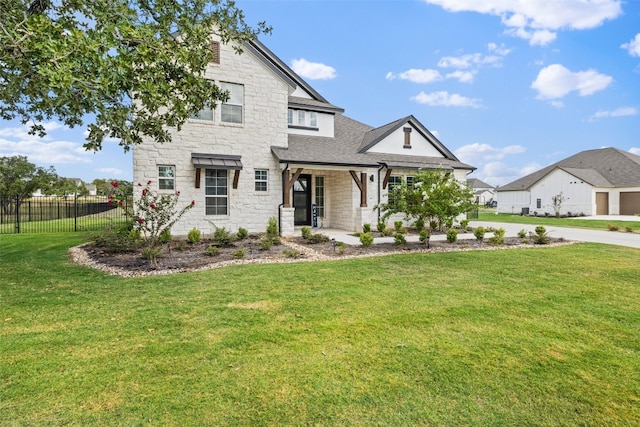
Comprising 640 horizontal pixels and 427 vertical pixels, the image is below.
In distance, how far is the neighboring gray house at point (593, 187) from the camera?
28891mm

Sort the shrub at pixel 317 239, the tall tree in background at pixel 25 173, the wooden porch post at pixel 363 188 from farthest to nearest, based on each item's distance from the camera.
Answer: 1. the tall tree in background at pixel 25 173
2. the wooden porch post at pixel 363 188
3. the shrub at pixel 317 239

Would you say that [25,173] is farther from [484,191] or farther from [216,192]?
[484,191]

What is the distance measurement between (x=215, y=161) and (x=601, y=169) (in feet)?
126

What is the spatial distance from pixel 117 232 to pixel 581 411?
1098cm

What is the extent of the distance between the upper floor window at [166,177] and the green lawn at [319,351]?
5860 mm

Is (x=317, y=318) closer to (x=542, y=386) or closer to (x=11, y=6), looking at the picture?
(x=542, y=386)

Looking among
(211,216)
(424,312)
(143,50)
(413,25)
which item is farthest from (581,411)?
(413,25)

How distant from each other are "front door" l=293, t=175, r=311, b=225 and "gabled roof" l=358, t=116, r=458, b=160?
3.19 metres

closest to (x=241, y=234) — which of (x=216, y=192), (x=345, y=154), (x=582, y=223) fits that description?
(x=216, y=192)

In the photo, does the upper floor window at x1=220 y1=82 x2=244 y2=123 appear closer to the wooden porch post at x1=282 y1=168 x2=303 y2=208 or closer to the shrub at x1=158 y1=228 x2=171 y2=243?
the wooden porch post at x1=282 y1=168 x2=303 y2=208

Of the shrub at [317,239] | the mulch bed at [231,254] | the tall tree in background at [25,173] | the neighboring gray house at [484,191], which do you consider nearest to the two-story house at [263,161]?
the shrub at [317,239]

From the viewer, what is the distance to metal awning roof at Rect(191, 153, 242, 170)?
1177cm

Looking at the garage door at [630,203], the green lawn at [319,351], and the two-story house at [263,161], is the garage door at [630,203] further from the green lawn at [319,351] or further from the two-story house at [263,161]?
the green lawn at [319,351]

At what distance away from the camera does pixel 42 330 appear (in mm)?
3996
